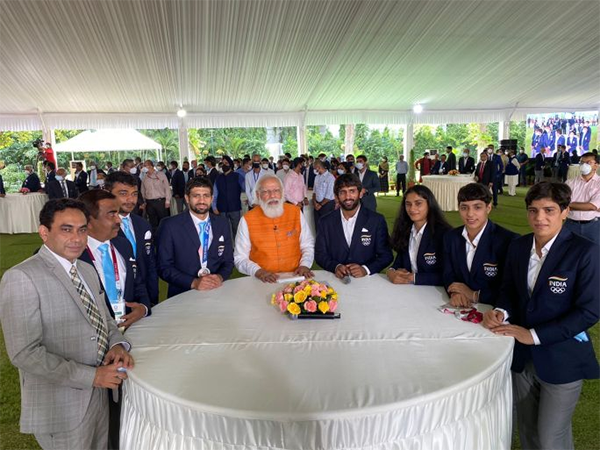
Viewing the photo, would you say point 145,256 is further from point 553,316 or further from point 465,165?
point 465,165

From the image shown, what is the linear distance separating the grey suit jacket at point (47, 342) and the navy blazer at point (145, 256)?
3.28 ft

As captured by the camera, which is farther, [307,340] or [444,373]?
[307,340]

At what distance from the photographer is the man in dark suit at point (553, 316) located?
171 centimetres

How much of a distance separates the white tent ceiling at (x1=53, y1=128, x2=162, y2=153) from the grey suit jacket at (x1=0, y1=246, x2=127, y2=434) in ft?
43.0

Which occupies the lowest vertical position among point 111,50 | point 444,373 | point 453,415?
point 453,415

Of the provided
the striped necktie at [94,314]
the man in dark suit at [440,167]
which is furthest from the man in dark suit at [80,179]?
the man in dark suit at [440,167]

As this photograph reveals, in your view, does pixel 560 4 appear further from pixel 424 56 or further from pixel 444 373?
pixel 444 373

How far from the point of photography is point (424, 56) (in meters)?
12.1

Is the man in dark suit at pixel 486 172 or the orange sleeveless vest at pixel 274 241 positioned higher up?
the man in dark suit at pixel 486 172

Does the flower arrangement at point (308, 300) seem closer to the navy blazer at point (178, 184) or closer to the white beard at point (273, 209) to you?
the white beard at point (273, 209)

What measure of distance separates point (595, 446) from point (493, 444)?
120 cm

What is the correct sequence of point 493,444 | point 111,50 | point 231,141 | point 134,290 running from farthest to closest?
point 231,141 < point 111,50 < point 134,290 < point 493,444

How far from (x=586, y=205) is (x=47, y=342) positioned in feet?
15.8

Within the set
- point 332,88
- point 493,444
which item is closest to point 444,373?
point 493,444
